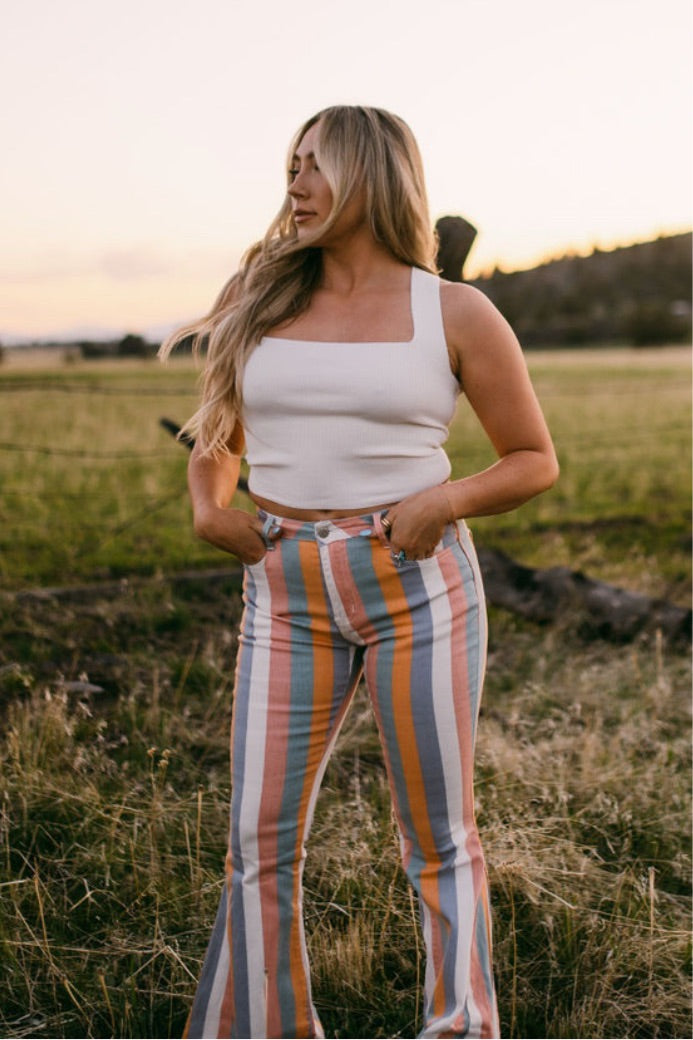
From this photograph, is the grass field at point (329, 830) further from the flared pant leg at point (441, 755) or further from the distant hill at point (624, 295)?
the distant hill at point (624, 295)

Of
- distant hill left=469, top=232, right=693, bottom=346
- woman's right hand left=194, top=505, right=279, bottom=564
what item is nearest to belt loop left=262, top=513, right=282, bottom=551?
woman's right hand left=194, top=505, right=279, bottom=564

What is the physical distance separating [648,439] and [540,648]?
10.1 m

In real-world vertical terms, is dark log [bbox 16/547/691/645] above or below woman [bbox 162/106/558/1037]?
below

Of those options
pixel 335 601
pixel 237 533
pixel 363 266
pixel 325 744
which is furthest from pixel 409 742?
pixel 363 266

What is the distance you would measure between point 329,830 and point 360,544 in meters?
1.44

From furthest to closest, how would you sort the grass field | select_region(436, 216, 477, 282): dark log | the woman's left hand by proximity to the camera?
1. select_region(436, 216, 477, 282): dark log
2. the grass field
3. the woman's left hand

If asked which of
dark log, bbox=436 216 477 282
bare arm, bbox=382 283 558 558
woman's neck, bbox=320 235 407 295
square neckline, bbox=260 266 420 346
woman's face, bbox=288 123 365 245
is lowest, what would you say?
bare arm, bbox=382 283 558 558

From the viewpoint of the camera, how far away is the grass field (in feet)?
7.55

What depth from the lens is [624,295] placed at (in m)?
33.0

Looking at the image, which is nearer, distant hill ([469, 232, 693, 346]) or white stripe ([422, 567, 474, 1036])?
white stripe ([422, 567, 474, 1036])

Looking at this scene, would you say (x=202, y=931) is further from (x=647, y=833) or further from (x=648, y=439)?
(x=648, y=439)

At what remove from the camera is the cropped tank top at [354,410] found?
1.72 metres

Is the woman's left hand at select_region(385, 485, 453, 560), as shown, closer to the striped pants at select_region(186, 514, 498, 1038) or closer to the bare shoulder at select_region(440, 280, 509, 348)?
the striped pants at select_region(186, 514, 498, 1038)

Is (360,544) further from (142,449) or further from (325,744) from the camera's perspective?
(142,449)
